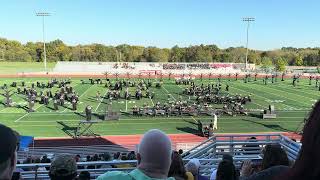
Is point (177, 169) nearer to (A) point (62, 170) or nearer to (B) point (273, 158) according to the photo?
(B) point (273, 158)

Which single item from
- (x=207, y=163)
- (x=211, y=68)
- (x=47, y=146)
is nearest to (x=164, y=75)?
(x=211, y=68)

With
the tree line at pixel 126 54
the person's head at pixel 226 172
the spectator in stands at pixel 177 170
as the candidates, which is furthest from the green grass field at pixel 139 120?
the tree line at pixel 126 54

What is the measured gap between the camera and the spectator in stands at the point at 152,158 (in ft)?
8.36

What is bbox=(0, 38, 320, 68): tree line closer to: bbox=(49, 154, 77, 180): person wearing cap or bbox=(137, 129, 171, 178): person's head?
bbox=(49, 154, 77, 180): person wearing cap

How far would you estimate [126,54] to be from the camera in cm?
11456

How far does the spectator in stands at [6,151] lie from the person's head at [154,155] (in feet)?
2.74

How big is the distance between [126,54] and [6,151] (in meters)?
113

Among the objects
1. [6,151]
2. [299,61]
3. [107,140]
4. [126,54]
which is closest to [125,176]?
[6,151]

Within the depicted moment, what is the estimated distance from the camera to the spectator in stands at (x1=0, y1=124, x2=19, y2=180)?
76.6 inches

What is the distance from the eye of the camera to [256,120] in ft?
99.0

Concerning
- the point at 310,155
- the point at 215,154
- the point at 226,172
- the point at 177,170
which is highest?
the point at 310,155

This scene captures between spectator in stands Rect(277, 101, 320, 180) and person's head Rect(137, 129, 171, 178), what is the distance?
1.18 meters

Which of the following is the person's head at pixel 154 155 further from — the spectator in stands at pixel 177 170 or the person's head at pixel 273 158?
the spectator in stands at pixel 177 170

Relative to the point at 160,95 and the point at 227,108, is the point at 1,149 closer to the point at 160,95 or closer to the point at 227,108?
the point at 227,108
